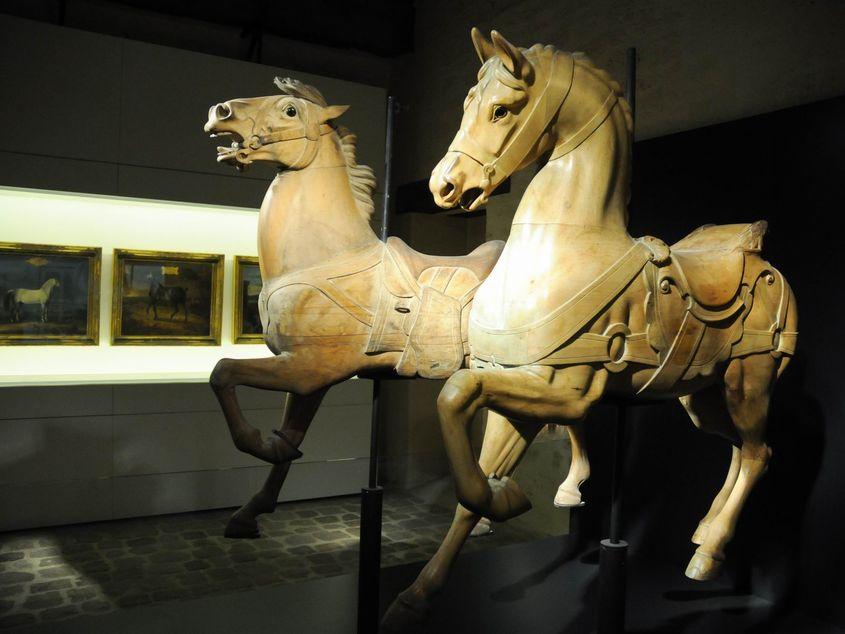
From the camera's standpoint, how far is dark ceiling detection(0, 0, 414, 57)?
18.6 ft

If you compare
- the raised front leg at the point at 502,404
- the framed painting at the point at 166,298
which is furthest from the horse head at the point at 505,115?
the framed painting at the point at 166,298

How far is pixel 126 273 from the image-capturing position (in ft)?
17.6

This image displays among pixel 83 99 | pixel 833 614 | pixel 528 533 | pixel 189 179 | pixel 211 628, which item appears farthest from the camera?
pixel 189 179

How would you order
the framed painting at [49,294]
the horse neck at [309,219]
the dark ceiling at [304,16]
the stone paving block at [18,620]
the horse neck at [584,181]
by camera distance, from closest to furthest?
the horse neck at [584,181] → the horse neck at [309,219] → the stone paving block at [18,620] → the framed painting at [49,294] → the dark ceiling at [304,16]

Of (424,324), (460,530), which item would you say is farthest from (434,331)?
(460,530)

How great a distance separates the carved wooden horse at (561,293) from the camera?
1914mm

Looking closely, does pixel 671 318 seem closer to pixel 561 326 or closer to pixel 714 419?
pixel 561 326

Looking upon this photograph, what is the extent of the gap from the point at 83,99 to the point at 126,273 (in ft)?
4.07

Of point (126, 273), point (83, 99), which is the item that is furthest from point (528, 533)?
point (83, 99)

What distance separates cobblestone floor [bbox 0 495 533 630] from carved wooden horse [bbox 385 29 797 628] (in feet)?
4.65

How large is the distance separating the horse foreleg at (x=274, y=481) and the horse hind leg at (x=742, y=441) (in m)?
1.53

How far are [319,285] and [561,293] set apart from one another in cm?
119

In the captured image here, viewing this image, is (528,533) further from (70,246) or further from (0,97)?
(0,97)

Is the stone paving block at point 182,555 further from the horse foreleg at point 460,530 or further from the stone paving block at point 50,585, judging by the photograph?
the horse foreleg at point 460,530
